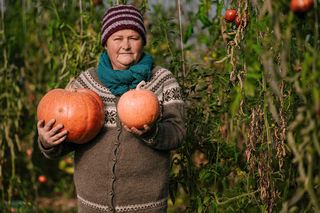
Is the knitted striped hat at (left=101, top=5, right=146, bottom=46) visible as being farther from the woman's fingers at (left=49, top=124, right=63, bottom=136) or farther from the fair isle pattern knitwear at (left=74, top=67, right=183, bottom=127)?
the woman's fingers at (left=49, top=124, right=63, bottom=136)

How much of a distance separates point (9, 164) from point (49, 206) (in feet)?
2.47

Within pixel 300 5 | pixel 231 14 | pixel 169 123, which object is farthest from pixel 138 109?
pixel 300 5

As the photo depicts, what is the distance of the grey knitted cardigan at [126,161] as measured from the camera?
9.23ft

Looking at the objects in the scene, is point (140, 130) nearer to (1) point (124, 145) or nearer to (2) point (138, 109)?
(2) point (138, 109)

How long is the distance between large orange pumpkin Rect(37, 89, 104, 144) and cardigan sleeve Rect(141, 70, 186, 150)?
0.21 meters

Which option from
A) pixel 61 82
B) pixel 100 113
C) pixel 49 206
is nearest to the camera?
pixel 100 113

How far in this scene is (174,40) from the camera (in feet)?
12.3

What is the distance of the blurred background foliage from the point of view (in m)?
1.97

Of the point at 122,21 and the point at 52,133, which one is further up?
the point at 122,21

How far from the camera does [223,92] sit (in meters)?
3.31

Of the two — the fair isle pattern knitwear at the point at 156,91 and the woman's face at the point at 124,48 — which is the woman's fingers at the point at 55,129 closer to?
the fair isle pattern knitwear at the point at 156,91

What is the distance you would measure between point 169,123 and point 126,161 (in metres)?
0.22

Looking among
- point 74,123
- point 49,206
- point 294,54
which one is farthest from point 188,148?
point 49,206

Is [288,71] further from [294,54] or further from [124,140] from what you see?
[124,140]
